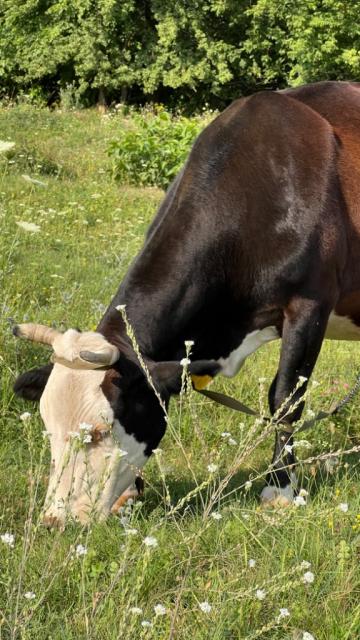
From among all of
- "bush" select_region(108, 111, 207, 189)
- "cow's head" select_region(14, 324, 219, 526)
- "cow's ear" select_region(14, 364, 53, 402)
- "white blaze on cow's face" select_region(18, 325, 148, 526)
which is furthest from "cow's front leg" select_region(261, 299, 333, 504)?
"bush" select_region(108, 111, 207, 189)

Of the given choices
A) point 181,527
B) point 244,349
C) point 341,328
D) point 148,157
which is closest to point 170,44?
point 148,157

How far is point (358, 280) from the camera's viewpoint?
479 centimetres

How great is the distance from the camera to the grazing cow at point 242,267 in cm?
409

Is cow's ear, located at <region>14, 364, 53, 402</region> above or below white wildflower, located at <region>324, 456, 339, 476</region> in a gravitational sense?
above

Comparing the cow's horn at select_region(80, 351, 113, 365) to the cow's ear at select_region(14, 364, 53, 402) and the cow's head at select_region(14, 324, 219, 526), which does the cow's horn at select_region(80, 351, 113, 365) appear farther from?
the cow's ear at select_region(14, 364, 53, 402)

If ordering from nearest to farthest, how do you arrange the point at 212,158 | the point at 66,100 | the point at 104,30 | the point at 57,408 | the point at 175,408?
1. the point at 57,408
2. the point at 212,158
3. the point at 175,408
4. the point at 66,100
5. the point at 104,30

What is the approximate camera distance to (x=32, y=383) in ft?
13.3

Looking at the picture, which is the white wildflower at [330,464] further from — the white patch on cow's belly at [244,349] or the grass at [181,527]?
the white patch on cow's belly at [244,349]

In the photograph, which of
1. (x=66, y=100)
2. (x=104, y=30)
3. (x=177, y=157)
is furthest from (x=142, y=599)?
(x=104, y=30)

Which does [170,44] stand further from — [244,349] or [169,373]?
[169,373]

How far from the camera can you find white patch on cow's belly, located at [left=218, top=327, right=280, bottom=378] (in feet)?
15.2

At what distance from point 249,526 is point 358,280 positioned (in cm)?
169

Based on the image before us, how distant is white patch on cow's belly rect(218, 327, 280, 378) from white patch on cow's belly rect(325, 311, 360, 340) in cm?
39

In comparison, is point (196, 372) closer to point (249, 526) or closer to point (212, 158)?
point (249, 526)
